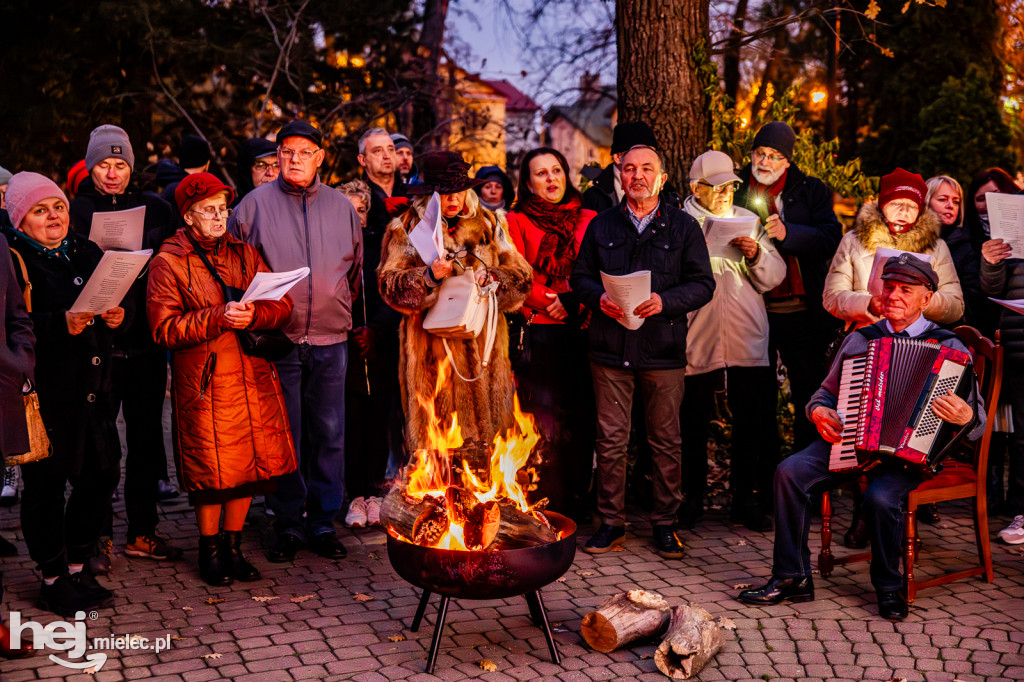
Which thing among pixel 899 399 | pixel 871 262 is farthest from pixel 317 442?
pixel 871 262

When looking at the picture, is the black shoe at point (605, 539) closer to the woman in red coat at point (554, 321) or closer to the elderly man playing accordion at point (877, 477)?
the woman in red coat at point (554, 321)

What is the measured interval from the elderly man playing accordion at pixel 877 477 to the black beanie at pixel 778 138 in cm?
171

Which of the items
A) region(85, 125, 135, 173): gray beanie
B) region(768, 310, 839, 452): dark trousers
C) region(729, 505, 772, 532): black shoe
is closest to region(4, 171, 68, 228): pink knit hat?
region(85, 125, 135, 173): gray beanie

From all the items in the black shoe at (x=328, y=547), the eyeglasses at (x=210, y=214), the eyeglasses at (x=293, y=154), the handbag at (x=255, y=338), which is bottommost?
the black shoe at (x=328, y=547)

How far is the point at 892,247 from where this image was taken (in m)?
6.52

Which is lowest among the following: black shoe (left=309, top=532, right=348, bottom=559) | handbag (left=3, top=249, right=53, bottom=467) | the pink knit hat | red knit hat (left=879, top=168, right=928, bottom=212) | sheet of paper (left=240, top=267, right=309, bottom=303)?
black shoe (left=309, top=532, right=348, bottom=559)

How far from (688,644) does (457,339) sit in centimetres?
247

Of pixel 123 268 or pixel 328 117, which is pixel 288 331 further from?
pixel 328 117

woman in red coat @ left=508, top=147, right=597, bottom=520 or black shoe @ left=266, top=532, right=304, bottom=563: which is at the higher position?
woman in red coat @ left=508, top=147, right=597, bottom=520

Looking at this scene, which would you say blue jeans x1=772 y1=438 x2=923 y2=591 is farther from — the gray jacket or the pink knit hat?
the pink knit hat

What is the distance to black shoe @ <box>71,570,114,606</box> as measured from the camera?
214 inches

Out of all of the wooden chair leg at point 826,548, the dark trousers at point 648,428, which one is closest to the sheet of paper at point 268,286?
the dark trousers at point 648,428

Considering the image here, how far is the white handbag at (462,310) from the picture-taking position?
5.99 metres

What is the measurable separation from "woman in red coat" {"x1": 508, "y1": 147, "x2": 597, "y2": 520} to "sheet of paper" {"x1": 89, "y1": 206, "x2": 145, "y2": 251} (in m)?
2.38
